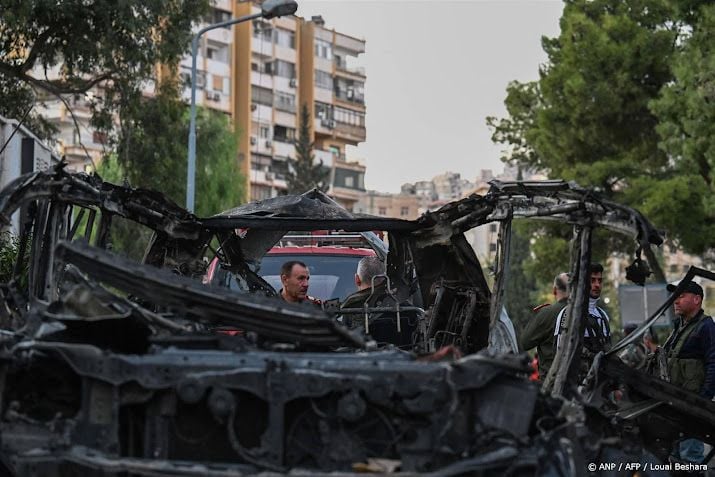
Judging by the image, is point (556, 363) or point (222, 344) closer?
point (222, 344)

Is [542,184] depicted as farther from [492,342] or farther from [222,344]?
[222,344]

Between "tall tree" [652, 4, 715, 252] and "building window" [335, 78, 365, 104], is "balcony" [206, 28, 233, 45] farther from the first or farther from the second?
"tall tree" [652, 4, 715, 252]

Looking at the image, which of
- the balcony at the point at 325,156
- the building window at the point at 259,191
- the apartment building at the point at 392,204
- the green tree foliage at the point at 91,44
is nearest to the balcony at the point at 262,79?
the balcony at the point at 325,156

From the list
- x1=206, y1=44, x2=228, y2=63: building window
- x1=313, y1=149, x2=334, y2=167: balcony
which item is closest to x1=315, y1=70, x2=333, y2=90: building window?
x1=313, y1=149, x2=334, y2=167: balcony

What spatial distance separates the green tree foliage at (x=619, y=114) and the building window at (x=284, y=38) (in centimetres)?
5928

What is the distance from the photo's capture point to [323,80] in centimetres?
10331

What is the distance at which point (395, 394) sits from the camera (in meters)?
7.61

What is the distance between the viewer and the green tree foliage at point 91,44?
26.1 metres

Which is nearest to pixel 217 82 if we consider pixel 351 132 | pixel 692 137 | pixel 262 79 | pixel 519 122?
pixel 262 79

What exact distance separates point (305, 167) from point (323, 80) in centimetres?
1276

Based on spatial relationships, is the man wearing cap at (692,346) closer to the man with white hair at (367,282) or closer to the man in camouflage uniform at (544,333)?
the man in camouflage uniform at (544,333)

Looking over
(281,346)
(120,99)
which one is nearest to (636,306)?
(120,99)

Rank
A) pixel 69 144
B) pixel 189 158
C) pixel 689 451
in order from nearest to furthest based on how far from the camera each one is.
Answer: pixel 689 451 → pixel 189 158 → pixel 69 144

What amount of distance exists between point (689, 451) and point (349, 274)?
193 inches
